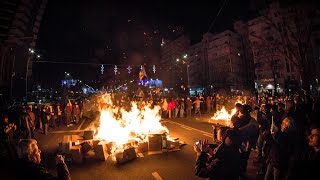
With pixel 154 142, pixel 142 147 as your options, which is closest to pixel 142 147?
pixel 142 147

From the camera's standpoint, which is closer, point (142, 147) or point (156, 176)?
point (156, 176)

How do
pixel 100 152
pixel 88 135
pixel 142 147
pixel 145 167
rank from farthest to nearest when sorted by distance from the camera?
pixel 88 135 < pixel 142 147 < pixel 100 152 < pixel 145 167

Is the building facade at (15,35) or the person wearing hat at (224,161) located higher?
the building facade at (15,35)

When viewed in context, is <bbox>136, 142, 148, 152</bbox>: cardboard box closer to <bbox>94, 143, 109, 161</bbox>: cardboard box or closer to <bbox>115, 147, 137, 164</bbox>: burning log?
<bbox>115, 147, 137, 164</bbox>: burning log

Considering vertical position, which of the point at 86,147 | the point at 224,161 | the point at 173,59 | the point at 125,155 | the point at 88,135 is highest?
the point at 173,59

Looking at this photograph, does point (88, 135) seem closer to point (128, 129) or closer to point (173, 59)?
point (128, 129)

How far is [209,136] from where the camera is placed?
13.4m

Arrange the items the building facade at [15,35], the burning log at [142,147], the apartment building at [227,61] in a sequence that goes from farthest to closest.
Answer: the apartment building at [227,61]
the building facade at [15,35]
the burning log at [142,147]

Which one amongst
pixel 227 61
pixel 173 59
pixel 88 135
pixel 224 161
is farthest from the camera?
pixel 173 59

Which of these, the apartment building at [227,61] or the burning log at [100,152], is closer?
the burning log at [100,152]

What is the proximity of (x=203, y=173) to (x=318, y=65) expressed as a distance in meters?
58.1

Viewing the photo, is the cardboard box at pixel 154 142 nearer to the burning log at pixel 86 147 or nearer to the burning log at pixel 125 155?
the burning log at pixel 125 155

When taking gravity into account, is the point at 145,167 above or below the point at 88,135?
below

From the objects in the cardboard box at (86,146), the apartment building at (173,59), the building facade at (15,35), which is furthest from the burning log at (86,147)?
the apartment building at (173,59)
